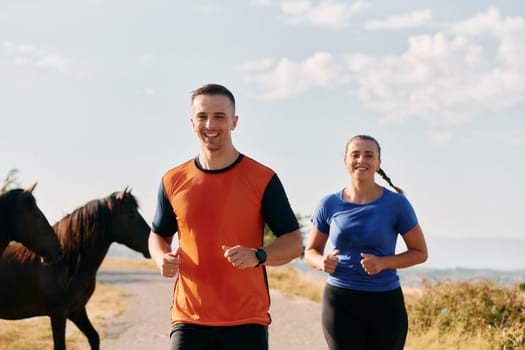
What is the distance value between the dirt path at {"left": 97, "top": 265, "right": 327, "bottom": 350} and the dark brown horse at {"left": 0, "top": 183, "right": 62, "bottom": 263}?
3.68 m

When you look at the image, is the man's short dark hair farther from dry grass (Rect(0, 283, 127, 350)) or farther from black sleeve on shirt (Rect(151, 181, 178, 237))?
dry grass (Rect(0, 283, 127, 350))

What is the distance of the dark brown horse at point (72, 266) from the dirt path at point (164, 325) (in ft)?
8.97

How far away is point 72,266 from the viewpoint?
8.27 meters

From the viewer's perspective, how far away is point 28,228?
7367mm

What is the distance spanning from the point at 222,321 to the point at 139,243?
4.84 m

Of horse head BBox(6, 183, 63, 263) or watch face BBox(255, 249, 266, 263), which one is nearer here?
watch face BBox(255, 249, 266, 263)

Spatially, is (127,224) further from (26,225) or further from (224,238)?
(224,238)

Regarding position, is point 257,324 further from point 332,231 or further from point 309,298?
point 309,298

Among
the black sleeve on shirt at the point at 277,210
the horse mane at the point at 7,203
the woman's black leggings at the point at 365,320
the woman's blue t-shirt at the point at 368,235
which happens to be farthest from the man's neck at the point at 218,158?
the horse mane at the point at 7,203

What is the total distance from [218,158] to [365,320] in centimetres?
200

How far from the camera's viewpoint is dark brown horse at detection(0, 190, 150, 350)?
26.7 ft

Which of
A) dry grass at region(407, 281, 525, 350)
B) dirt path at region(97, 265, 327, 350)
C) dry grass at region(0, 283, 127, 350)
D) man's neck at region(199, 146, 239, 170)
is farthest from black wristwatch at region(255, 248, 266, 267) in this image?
dirt path at region(97, 265, 327, 350)

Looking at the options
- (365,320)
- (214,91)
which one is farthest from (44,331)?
(214,91)

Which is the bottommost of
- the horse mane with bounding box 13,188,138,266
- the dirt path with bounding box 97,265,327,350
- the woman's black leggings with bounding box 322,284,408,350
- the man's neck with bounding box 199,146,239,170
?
the dirt path with bounding box 97,265,327,350
